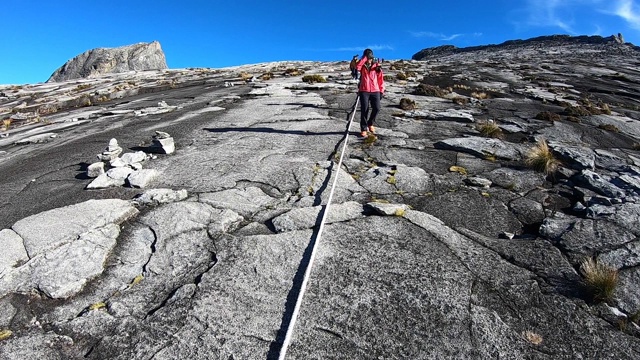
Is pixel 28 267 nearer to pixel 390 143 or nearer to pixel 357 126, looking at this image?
pixel 390 143

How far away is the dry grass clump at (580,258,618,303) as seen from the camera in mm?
3525

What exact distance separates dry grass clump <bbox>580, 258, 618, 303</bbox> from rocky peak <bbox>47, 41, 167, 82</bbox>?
56286 mm

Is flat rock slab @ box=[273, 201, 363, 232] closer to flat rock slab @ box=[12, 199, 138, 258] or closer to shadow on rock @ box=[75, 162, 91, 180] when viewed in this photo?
flat rock slab @ box=[12, 199, 138, 258]

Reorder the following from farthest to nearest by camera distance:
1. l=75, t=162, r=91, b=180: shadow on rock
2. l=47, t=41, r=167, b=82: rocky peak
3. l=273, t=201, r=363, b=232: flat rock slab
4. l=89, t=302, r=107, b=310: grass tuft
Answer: l=47, t=41, r=167, b=82: rocky peak → l=75, t=162, r=91, b=180: shadow on rock → l=273, t=201, r=363, b=232: flat rock slab → l=89, t=302, r=107, b=310: grass tuft

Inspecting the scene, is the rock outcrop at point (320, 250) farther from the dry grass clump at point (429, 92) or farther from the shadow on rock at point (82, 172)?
the dry grass clump at point (429, 92)

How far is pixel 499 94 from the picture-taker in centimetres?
1722

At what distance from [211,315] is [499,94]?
1801 centimetres

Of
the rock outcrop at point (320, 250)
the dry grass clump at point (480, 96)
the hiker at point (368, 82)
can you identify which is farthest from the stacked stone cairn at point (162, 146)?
the dry grass clump at point (480, 96)

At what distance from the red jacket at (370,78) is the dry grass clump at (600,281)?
6.20m

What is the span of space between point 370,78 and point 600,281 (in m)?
6.52

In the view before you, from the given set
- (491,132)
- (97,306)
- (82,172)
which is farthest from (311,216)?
(491,132)

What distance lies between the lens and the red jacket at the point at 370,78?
8633 mm

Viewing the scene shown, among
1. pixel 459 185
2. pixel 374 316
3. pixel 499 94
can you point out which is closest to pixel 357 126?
pixel 459 185

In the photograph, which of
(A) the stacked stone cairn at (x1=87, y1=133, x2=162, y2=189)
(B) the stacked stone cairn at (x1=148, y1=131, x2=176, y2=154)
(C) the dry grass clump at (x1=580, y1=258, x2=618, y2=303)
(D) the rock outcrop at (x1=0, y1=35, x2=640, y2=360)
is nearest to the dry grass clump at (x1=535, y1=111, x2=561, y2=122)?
(D) the rock outcrop at (x1=0, y1=35, x2=640, y2=360)
